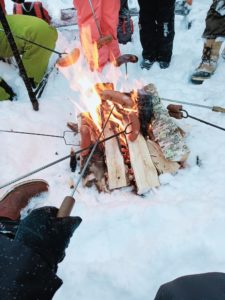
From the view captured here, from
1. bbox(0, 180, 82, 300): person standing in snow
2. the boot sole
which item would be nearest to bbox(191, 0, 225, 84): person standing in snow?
the boot sole

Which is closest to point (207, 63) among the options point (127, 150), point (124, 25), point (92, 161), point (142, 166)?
point (124, 25)

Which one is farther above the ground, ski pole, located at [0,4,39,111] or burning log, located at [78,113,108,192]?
ski pole, located at [0,4,39,111]

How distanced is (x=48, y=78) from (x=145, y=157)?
2.30 m

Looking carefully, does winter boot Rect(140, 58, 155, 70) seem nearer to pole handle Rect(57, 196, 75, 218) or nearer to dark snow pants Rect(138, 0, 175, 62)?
dark snow pants Rect(138, 0, 175, 62)

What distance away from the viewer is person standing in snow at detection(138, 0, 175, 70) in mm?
4465

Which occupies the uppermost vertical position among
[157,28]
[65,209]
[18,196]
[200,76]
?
[65,209]

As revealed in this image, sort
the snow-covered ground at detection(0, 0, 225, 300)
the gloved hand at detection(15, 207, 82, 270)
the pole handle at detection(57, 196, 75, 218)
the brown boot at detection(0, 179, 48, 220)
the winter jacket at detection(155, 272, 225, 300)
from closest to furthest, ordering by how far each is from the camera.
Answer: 1. the winter jacket at detection(155, 272, 225, 300)
2. the gloved hand at detection(15, 207, 82, 270)
3. the pole handle at detection(57, 196, 75, 218)
4. the snow-covered ground at detection(0, 0, 225, 300)
5. the brown boot at detection(0, 179, 48, 220)

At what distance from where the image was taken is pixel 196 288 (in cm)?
125

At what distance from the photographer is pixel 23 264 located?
55.7 inches

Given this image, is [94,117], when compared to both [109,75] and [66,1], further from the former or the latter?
[66,1]

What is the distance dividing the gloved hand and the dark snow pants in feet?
11.9

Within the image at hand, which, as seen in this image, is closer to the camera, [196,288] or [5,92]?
[196,288]

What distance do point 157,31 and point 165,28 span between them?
159mm

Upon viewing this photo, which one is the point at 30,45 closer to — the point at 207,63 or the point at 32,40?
the point at 32,40
